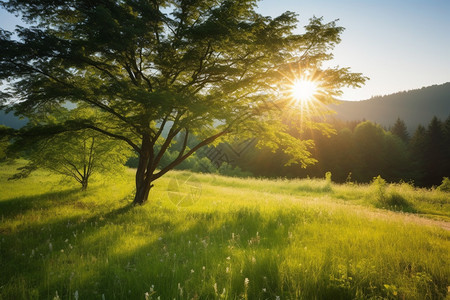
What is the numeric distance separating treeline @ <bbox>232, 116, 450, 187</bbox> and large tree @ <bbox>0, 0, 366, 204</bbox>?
46612mm

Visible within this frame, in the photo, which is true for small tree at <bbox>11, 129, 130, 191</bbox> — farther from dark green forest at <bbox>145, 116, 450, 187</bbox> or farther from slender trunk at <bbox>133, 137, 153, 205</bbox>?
dark green forest at <bbox>145, 116, 450, 187</bbox>

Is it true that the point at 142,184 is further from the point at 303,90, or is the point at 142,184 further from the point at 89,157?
the point at 303,90

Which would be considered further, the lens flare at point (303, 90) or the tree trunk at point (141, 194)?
the tree trunk at point (141, 194)

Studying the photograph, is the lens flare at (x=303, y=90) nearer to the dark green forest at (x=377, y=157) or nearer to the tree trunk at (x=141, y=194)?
the tree trunk at (x=141, y=194)

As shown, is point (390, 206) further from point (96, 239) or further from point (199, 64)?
point (96, 239)

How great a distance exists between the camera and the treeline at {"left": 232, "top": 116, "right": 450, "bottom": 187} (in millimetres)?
48312

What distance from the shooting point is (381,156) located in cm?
5072

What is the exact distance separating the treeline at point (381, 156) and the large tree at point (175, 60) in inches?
1835

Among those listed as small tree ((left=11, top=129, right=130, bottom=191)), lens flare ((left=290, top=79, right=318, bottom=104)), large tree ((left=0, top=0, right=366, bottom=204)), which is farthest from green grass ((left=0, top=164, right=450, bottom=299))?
small tree ((left=11, top=129, right=130, bottom=191))

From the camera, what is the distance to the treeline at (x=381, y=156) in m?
48.3

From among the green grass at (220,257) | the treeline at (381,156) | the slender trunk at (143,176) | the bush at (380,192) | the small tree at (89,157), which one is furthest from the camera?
the treeline at (381,156)

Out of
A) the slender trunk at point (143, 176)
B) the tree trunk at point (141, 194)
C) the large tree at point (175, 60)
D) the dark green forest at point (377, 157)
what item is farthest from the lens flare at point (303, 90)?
Answer: the dark green forest at point (377, 157)

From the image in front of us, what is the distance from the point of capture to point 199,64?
805cm

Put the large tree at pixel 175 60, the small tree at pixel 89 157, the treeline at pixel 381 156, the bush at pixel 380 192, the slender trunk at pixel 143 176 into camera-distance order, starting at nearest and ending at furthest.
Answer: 1. the large tree at pixel 175 60
2. the slender trunk at pixel 143 176
3. the small tree at pixel 89 157
4. the bush at pixel 380 192
5. the treeline at pixel 381 156
